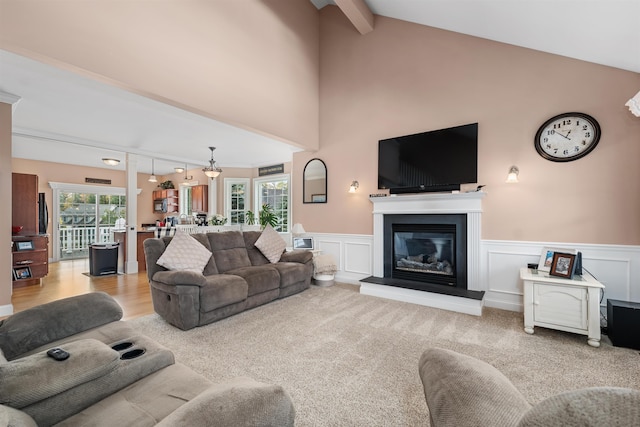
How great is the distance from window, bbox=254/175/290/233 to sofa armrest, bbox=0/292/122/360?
535 cm

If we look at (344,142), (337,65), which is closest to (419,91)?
(344,142)

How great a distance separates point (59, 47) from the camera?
2.27 meters

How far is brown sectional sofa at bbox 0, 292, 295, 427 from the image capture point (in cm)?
75

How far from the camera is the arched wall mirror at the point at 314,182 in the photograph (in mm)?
Answer: 5082

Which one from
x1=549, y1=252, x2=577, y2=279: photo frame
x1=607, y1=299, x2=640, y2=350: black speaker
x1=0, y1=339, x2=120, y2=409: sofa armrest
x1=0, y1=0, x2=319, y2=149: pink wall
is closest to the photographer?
x1=0, y1=339, x2=120, y2=409: sofa armrest

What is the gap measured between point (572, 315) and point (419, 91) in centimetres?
323

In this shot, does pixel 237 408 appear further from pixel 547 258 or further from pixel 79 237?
pixel 79 237

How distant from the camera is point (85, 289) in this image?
446cm

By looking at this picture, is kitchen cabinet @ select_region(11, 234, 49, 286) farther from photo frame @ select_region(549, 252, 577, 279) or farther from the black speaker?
the black speaker

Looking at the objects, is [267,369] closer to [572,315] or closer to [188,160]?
[572,315]

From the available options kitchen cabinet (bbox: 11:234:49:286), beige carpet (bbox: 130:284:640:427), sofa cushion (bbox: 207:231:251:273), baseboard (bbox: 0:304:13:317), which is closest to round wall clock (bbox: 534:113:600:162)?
beige carpet (bbox: 130:284:640:427)

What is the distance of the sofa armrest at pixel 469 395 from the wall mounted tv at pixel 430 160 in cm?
315

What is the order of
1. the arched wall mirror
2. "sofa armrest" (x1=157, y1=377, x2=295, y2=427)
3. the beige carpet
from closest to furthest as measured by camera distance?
1. "sofa armrest" (x1=157, y1=377, x2=295, y2=427)
2. the beige carpet
3. the arched wall mirror

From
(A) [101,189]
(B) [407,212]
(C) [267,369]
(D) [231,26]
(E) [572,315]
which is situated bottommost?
(C) [267,369]
